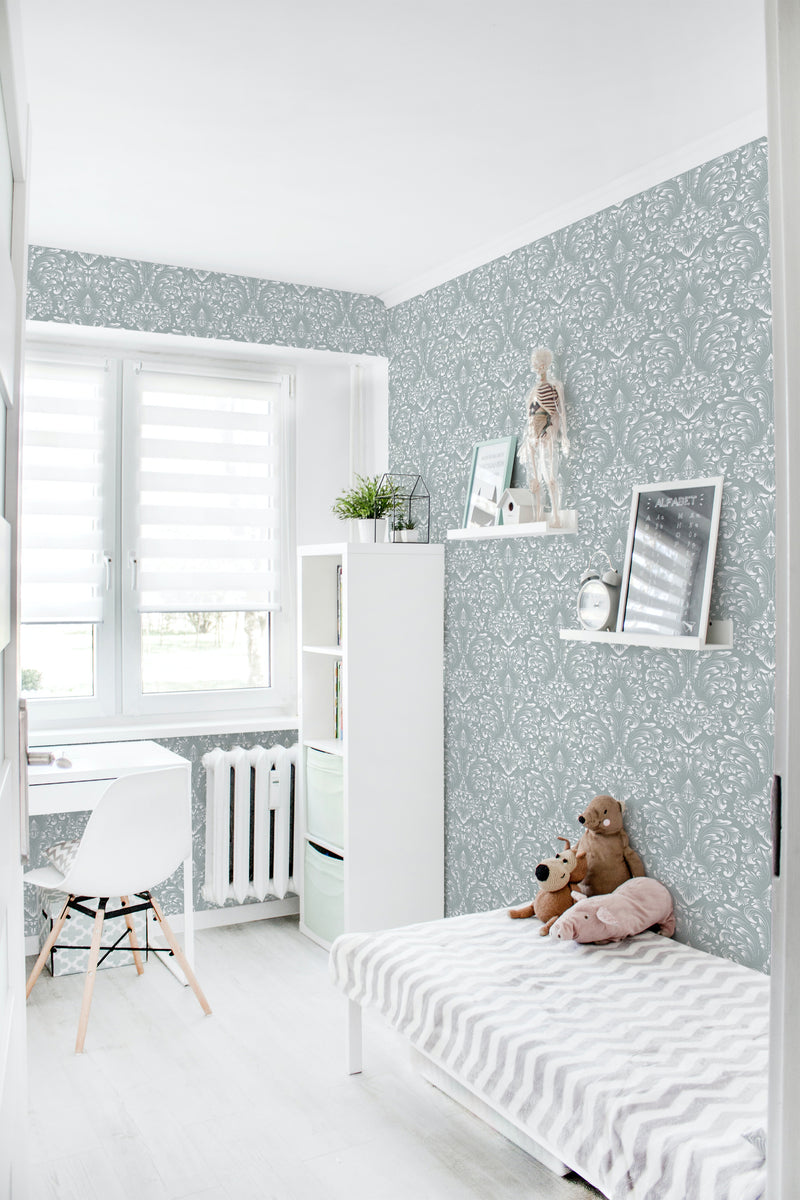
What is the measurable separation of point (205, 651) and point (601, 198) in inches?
95.1

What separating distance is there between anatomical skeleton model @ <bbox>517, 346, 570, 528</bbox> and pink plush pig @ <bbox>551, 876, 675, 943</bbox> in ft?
3.82

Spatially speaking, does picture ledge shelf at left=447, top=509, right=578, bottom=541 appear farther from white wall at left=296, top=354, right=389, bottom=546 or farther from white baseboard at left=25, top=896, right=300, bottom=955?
white baseboard at left=25, top=896, right=300, bottom=955

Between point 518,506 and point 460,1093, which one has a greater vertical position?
point 518,506

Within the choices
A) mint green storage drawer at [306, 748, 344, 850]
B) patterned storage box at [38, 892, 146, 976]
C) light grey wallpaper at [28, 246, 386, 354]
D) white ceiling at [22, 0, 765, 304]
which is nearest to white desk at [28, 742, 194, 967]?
patterned storage box at [38, 892, 146, 976]

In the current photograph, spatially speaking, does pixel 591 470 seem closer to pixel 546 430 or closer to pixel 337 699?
pixel 546 430

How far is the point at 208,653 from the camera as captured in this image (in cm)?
430

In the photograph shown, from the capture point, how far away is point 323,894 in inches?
156

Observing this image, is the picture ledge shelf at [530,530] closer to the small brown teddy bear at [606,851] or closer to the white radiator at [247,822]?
the small brown teddy bear at [606,851]

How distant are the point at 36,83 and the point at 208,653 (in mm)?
2399

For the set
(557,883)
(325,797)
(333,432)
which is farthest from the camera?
(333,432)

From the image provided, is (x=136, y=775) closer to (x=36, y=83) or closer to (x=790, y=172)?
(x=36, y=83)

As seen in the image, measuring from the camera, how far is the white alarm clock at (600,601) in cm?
298

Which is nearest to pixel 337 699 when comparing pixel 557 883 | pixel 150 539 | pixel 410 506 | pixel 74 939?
pixel 410 506

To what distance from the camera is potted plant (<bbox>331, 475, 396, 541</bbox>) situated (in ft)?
13.2
